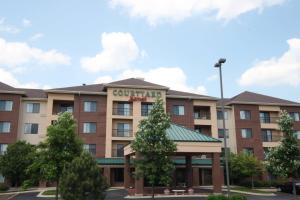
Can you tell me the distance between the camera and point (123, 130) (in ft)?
167

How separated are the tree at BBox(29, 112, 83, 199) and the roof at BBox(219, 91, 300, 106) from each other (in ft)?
118

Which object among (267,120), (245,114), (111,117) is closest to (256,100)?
(245,114)

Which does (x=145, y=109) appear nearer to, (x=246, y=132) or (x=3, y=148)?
(x=246, y=132)

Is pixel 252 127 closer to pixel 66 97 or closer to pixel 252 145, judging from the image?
pixel 252 145

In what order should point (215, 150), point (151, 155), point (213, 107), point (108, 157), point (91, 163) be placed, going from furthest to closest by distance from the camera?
point (213, 107)
point (108, 157)
point (215, 150)
point (151, 155)
point (91, 163)

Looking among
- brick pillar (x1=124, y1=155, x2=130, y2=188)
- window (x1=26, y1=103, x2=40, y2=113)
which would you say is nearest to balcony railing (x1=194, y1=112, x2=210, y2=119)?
brick pillar (x1=124, y1=155, x2=130, y2=188)

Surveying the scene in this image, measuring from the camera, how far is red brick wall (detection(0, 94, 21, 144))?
158ft

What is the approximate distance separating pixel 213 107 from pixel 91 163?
38585 mm

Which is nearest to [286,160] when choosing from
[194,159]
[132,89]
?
[194,159]

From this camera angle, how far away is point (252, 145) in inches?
2192

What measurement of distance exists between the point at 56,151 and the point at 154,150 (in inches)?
267

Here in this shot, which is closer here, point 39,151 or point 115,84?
point 39,151

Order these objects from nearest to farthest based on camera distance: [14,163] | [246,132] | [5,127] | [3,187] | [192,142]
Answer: [192,142], [3,187], [14,163], [5,127], [246,132]

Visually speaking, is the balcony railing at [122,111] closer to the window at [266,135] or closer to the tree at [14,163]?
the tree at [14,163]
